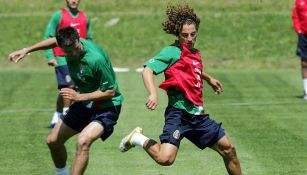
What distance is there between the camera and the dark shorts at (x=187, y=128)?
9523 millimetres

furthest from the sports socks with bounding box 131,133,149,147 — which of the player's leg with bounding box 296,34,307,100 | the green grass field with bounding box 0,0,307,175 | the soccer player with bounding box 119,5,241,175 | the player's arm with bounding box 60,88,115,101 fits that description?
the player's leg with bounding box 296,34,307,100

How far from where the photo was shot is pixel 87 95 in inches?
376

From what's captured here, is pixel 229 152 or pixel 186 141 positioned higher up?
pixel 229 152

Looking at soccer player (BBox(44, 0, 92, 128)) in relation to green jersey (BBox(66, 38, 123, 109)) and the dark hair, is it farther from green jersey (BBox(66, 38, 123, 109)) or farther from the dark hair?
the dark hair

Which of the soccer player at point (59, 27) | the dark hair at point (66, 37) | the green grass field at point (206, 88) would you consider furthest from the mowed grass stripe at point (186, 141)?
the dark hair at point (66, 37)

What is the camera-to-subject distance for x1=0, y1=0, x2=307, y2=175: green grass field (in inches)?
462

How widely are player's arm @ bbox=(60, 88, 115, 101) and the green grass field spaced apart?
158 centimetres

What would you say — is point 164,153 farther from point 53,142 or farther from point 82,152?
point 53,142

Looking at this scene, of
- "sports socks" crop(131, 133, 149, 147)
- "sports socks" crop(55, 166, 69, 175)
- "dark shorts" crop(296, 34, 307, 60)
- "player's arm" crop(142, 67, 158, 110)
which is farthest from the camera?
"dark shorts" crop(296, 34, 307, 60)

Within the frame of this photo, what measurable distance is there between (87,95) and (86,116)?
1.42 ft

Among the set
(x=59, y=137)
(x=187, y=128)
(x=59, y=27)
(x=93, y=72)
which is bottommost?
(x=59, y=27)

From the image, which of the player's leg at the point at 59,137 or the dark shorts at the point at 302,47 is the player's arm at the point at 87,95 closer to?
the player's leg at the point at 59,137

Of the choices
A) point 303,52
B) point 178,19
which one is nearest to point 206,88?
point 303,52

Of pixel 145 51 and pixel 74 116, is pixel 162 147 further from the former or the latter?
A: pixel 145 51
